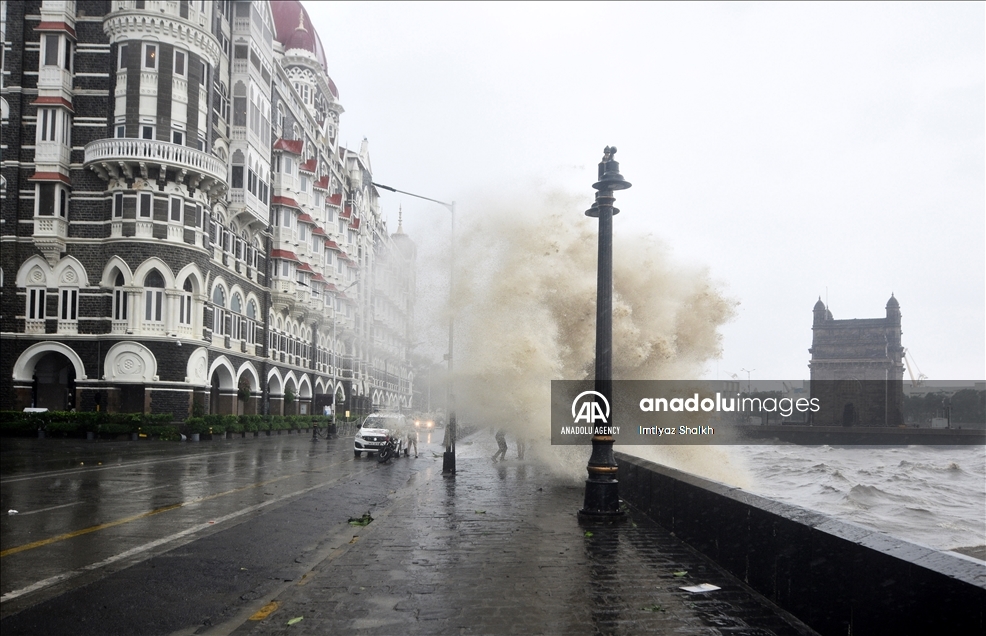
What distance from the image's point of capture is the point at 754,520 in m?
7.18

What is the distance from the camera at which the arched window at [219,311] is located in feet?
142

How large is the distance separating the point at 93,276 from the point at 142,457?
666 inches

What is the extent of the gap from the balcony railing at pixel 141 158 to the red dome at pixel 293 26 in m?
30.5

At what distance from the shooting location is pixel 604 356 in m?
12.5

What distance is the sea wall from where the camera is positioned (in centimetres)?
417

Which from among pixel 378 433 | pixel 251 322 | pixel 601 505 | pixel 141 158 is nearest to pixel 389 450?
pixel 378 433

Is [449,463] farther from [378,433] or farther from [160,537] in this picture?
→ [160,537]

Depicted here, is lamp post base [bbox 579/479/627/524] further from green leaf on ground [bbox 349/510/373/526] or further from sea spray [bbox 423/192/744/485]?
sea spray [bbox 423/192/744/485]

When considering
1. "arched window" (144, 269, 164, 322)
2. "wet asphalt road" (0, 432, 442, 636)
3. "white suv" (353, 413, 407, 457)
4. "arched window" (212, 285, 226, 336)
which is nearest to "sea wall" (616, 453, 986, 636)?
"wet asphalt road" (0, 432, 442, 636)

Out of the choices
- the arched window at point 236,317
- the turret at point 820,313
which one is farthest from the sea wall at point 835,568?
the turret at point 820,313

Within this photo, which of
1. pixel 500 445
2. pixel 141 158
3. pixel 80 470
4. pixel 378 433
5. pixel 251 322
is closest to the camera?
pixel 80 470

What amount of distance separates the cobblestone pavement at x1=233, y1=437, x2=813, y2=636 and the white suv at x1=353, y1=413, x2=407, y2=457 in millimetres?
17515

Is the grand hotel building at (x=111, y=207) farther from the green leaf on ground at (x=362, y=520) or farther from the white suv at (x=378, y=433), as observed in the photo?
the green leaf on ground at (x=362, y=520)

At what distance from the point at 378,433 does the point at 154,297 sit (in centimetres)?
1651
